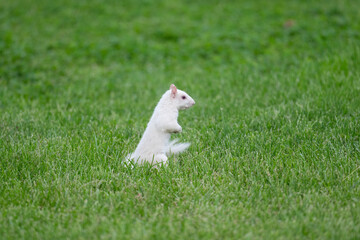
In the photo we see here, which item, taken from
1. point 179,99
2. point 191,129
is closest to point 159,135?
point 179,99

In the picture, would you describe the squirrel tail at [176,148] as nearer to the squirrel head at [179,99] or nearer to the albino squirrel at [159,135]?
the albino squirrel at [159,135]

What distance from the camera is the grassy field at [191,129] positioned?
2939mm

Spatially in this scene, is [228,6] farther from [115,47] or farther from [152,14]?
[115,47]

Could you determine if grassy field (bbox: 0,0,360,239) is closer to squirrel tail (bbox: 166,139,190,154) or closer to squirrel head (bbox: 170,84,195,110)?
squirrel tail (bbox: 166,139,190,154)

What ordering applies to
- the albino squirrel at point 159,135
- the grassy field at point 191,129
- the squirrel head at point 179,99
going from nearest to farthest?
1. the grassy field at point 191,129
2. the albino squirrel at point 159,135
3. the squirrel head at point 179,99

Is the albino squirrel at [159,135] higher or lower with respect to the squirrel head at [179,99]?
lower

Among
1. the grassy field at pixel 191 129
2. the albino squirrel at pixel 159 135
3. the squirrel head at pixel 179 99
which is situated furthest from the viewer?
the squirrel head at pixel 179 99

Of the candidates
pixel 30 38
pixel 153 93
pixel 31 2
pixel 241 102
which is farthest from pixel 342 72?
pixel 31 2

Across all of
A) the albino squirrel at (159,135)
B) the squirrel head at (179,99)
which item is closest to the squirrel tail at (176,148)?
the albino squirrel at (159,135)

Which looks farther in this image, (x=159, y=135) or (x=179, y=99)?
(x=179, y=99)

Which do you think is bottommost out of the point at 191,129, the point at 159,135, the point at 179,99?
A: the point at 191,129

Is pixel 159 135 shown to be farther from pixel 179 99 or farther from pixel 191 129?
pixel 191 129

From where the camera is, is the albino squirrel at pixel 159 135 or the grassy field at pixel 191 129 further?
the albino squirrel at pixel 159 135

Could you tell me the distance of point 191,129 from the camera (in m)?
4.55
